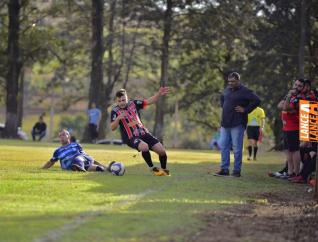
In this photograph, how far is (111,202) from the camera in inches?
400

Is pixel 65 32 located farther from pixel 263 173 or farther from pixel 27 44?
pixel 263 173

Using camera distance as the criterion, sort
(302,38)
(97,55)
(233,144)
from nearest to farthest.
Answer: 1. (233,144)
2. (302,38)
3. (97,55)

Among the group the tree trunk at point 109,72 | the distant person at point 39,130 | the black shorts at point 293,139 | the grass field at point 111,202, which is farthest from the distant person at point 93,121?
the black shorts at point 293,139

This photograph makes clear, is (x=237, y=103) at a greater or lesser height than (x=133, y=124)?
greater

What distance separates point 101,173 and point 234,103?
10.2ft

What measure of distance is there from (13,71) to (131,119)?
29062mm

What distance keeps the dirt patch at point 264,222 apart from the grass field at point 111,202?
207 millimetres

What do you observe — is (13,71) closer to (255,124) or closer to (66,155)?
(255,124)

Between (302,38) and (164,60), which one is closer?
(302,38)

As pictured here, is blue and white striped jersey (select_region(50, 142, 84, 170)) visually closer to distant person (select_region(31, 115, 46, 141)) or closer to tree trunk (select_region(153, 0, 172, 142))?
tree trunk (select_region(153, 0, 172, 142))

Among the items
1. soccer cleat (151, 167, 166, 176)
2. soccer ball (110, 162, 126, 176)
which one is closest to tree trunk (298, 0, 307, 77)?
soccer cleat (151, 167, 166, 176)

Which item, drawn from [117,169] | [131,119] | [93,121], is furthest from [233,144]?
[93,121]

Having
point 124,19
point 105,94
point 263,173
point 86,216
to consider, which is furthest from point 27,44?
point 86,216

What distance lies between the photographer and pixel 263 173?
17.7 m
